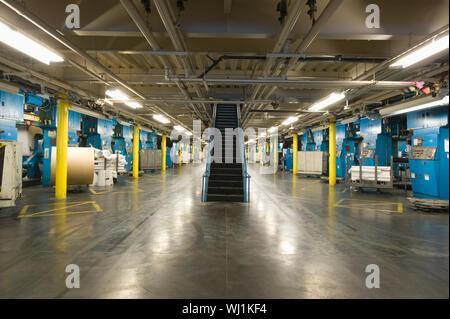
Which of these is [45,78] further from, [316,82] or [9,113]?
[316,82]

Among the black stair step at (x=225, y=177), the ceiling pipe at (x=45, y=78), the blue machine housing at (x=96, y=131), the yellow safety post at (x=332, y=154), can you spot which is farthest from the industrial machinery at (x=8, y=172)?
the yellow safety post at (x=332, y=154)

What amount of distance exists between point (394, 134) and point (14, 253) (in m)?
16.9

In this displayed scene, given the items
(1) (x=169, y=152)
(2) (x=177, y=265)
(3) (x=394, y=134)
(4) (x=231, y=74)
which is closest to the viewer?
(2) (x=177, y=265)

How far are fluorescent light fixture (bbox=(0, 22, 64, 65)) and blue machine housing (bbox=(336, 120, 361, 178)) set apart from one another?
54.1ft

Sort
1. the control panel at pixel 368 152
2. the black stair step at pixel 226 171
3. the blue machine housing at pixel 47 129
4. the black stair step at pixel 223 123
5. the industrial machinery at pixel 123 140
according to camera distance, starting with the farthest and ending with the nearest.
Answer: the industrial machinery at pixel 123 140, the black stair step at pixel 223 123, the control panel at pixel 368 152, the blue machine housing at pixel 47 129, the black stair step at pixel 226 171

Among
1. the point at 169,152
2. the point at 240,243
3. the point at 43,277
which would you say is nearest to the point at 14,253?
the point at 43,277

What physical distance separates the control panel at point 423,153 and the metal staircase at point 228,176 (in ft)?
22.4

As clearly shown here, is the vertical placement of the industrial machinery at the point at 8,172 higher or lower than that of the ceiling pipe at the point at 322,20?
lower

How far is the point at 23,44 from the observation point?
16.0 feet

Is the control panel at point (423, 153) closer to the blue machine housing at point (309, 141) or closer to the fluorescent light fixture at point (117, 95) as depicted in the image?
the fluorescent light fixture at point (117, 95)

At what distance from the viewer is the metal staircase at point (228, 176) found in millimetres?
9625

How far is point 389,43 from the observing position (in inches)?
253

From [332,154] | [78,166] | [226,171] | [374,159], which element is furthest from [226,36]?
[332,154]
